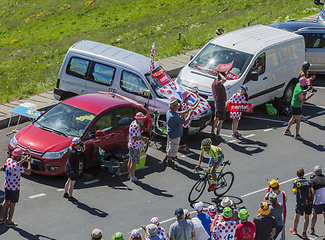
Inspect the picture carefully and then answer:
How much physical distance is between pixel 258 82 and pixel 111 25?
72.9 feet

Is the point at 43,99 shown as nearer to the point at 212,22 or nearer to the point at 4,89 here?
the point at 4,89

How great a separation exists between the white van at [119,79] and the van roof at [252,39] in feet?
8.80

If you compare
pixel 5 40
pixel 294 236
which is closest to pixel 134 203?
pixel 294 236

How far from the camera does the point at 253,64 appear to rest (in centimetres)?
1413

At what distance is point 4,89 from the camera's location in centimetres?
1873

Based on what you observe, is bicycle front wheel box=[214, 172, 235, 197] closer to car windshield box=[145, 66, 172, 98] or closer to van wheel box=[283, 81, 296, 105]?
car windshield box=[145, 66, 172, 98]

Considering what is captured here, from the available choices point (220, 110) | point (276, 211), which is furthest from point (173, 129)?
A: point (276, 211)

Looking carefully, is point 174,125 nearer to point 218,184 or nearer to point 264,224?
point 218,184

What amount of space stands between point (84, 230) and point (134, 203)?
1491 mm

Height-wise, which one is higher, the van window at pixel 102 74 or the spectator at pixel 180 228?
the van window at pixel 102 74

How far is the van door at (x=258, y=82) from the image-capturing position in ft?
46.5

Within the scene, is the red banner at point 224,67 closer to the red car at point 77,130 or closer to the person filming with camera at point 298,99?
the person filming with camera at point 298,99

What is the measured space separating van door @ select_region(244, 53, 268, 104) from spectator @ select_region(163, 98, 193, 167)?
359cm

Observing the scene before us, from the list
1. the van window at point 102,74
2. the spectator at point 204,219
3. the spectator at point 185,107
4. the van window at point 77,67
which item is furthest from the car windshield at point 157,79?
the spectator at point 204,219
